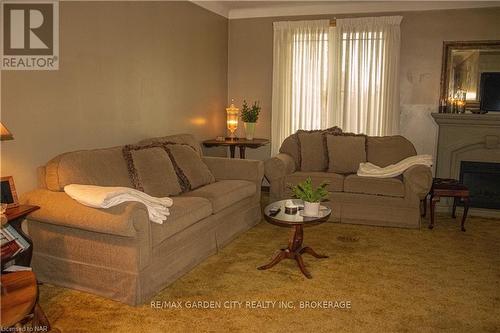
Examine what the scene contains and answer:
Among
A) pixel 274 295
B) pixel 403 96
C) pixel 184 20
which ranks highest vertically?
pixel 184 20

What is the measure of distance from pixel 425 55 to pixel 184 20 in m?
3.06

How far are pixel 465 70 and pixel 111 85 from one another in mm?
4239

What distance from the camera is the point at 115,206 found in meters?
2.92

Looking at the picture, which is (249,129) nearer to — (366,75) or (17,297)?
(366,75)

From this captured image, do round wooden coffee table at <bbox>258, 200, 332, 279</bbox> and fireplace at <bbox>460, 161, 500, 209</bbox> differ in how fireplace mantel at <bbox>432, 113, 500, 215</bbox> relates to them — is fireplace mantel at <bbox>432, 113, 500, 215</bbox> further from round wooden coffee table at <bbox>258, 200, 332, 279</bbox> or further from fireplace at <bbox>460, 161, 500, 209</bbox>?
round wooden coffee table at <bbox>258, 200, 332, 279</bbox>

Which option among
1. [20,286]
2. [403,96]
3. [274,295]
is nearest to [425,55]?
[403,96]

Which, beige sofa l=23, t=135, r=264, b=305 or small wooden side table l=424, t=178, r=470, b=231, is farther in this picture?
small wooden side table l=424, t=178, r=470, b=231

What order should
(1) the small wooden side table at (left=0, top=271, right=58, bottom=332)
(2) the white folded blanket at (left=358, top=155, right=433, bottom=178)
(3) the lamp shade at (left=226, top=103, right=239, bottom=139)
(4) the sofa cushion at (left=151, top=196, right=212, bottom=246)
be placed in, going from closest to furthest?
(1) the small wooden side table at (left=0, top=271, right=58, bottom=332) < (4) the sofa cushion at (left=151, top=196, right=212, bottom=246) < (2) the white folded blanket at (left=358, top=155, right=433, bottom=178) < (3) the lamp shade at (left=226, top=103, right=239, bottom=139)

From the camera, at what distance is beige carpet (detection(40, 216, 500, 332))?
2689 millimetres

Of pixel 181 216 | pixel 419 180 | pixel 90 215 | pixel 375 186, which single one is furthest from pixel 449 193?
pixel 90 215

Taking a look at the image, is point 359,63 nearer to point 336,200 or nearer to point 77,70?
point 336,200

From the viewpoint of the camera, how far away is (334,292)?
315 centimetres

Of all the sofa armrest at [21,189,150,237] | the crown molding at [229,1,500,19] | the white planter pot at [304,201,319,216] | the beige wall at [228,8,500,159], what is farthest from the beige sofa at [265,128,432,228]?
the sofa armrest at [21,189,150,237]

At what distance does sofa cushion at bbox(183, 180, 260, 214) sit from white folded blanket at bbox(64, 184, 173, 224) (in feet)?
2.30
